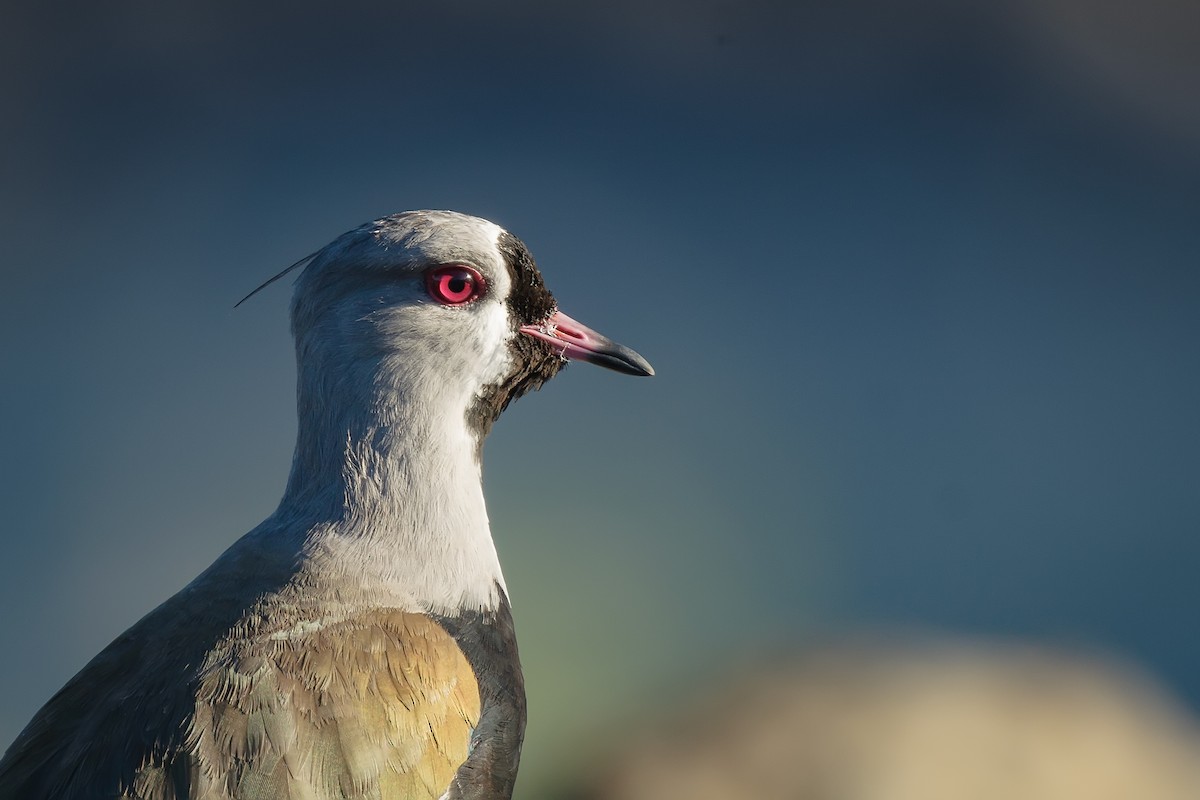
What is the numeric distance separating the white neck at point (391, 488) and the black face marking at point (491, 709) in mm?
41

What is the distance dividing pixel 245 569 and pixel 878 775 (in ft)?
7.48

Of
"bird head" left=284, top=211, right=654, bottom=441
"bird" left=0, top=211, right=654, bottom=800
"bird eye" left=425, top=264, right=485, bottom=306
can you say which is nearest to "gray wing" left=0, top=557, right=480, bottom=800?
"bird" left=0, top=211, right=654, bottom=800

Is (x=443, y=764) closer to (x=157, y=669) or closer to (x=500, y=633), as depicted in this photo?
(x=500, y=633)

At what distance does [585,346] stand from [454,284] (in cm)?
27

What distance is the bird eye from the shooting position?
1.78 m

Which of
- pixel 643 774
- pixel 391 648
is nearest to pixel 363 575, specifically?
pixel 391 648

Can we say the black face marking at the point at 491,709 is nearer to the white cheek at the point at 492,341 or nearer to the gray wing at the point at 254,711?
the gray wing at the point at 254,711

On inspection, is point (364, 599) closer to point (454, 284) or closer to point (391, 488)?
point (391, 488)

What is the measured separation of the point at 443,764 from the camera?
5.08ft

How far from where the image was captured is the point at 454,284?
1799mm

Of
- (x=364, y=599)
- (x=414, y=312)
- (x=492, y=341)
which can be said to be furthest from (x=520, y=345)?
(x=364, y=599)

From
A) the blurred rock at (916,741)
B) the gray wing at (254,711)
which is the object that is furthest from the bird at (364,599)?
the blurred rock at (916,741)

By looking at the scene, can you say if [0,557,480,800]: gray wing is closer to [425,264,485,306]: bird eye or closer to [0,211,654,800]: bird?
[0,211,654,800]: bird

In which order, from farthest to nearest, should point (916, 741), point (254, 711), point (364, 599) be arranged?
point (916, 741)
point (364, 599)
point (254, 711)
